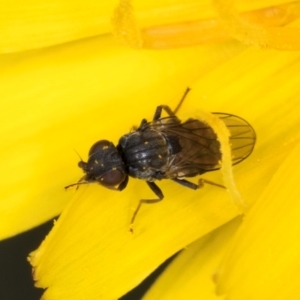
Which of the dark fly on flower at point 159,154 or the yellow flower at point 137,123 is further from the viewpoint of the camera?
the dark fly on flower at point 159,154

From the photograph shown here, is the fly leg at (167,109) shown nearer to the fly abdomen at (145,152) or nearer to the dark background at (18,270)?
the fly abdomen at (145,152)

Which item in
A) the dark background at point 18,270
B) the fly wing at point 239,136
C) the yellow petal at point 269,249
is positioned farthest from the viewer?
the dark background at point 18,270

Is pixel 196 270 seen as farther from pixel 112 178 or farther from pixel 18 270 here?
pixel 18 270

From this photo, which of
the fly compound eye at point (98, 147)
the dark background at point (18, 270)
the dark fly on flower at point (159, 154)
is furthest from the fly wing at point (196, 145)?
the dark background at point (18, 270)

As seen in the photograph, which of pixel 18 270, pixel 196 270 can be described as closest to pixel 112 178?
pixel 196 270

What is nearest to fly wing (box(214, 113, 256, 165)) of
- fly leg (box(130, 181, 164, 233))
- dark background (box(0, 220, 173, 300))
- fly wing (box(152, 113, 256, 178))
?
fly wing (box(152, 113, 256, 178))

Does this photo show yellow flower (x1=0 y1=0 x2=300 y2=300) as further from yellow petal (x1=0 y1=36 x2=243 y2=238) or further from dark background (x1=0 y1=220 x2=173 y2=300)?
dark background (x1=0 y1=220 x2=173 y2=300)
